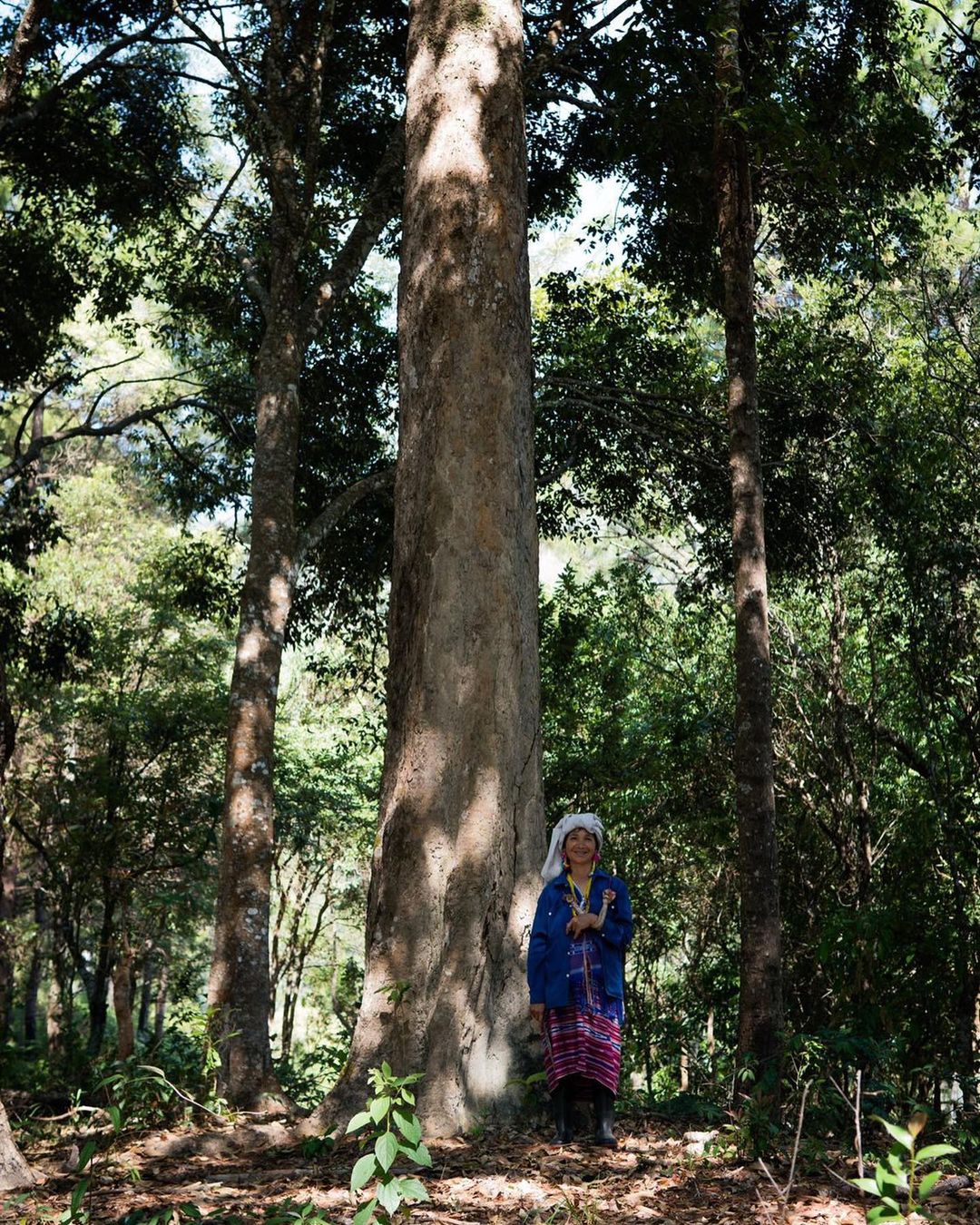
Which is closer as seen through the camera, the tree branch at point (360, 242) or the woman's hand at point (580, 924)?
the woman's hand at point (580, 924)

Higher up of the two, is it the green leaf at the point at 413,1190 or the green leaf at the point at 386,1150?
the green leaf at the point at 386,1150

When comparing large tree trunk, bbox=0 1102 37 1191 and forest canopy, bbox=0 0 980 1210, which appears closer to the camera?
large tree trunk, bbox=0 1102 37 1191

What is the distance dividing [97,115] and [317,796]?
11120 mm

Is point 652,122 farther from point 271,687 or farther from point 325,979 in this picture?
point 325,979

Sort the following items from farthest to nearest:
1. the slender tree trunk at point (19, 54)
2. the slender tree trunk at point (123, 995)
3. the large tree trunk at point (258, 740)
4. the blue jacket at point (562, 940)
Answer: the slender tree trunk at point (123, 995)
the slender tree trunk at point (19, 54)
the large tree trunk at point (258, 740)
the blue jacket at point (562, 940)

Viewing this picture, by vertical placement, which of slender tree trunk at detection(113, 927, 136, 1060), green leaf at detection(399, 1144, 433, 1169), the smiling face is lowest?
slender tree trunk at detection(113, 927, 136, 1060)

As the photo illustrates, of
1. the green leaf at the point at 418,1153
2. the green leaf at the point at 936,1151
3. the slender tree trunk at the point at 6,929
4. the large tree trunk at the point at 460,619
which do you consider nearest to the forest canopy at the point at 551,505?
the large tree trunk at the point at 460,619

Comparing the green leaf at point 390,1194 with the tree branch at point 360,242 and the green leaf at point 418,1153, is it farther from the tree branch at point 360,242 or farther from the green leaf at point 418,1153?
the tree branch at point 360,242

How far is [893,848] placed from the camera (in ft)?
40.9

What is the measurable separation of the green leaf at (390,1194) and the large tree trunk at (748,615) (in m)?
3.39

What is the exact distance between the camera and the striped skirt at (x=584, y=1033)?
17.1 ft

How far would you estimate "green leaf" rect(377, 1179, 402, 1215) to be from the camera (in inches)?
119

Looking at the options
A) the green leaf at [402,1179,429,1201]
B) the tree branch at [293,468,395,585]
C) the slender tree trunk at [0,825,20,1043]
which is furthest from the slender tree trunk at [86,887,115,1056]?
the green leaf at [402,1179,429,1201]

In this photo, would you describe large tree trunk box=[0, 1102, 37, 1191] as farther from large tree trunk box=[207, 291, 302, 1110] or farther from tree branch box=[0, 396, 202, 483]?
tree branch box=[0, 396, 202, 483]
